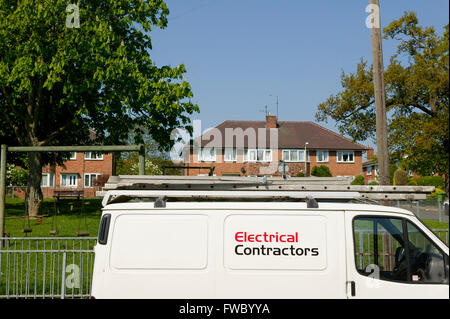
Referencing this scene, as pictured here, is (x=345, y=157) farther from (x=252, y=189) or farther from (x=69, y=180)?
(x=252, y=189)

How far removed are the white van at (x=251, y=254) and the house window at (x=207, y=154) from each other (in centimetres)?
5899

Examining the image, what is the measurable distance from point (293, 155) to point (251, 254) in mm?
62025

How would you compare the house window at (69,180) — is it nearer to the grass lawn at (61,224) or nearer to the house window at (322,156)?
the grass lawn at (61,224)

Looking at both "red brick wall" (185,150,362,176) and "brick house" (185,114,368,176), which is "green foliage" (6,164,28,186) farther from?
"brick house" (185,114,368,176)

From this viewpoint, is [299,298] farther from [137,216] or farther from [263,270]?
[137,216]

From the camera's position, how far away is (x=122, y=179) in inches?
243

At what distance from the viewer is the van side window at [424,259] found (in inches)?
205

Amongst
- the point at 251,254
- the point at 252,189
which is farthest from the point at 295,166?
the point at 251,254

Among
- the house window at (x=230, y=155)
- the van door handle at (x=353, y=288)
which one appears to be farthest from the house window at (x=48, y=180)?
the van door handle at (x=353, y=288)

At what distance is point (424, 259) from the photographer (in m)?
5.37

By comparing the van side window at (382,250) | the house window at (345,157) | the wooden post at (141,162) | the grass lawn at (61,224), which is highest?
the house window at (345,157)

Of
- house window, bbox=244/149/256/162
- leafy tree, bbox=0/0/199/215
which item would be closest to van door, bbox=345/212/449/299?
leafy tree, bbox=0/0/199/215

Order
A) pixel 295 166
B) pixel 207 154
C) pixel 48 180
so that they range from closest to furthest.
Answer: pixel 48 180 → pixel 207 154 → pixel 295 166
